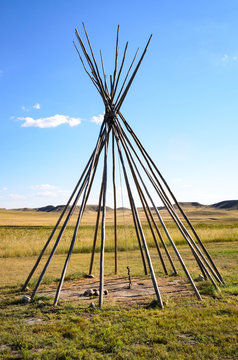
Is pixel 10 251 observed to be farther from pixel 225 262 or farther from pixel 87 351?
pixel 87 351

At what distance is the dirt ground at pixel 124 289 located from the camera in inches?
218

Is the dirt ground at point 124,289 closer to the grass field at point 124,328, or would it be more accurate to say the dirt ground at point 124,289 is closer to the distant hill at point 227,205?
the grass field at point 124,328

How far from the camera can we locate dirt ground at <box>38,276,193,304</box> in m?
5.54

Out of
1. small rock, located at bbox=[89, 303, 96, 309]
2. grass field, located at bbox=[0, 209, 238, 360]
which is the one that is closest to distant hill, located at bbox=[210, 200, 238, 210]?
grass field, located at bbox=[0, 209, 238, 360]

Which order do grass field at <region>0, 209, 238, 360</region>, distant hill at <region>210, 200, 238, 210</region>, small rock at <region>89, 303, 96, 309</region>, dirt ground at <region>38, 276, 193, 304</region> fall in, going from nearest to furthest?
grass field at <region>0, 209, 238, 360</region> → small rock at <region>89, 303, 96, 309</region> → dirt ground at <region>38, 276, 193, 304</region> → distant hill at <region>210, 200, 238, 210</region>

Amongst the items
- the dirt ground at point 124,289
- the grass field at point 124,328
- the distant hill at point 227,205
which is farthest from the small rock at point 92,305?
the distant hill at point 227,205

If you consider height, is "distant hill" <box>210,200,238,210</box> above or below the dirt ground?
above

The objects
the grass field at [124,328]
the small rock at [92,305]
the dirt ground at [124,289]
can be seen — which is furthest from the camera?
the dirt ground at [124,289]

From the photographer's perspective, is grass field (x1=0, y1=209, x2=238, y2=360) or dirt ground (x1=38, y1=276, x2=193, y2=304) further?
dirt ground (x1=38, y1=276, x2=193, y2=304)

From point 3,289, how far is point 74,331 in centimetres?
365

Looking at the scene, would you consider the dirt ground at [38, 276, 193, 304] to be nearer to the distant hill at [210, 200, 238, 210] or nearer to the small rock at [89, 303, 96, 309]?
the small rock at [89, 303, 96, 309]

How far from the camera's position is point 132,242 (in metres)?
15.3

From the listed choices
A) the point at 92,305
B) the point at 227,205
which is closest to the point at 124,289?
the point at 92,305

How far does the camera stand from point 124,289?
20.4 feet
